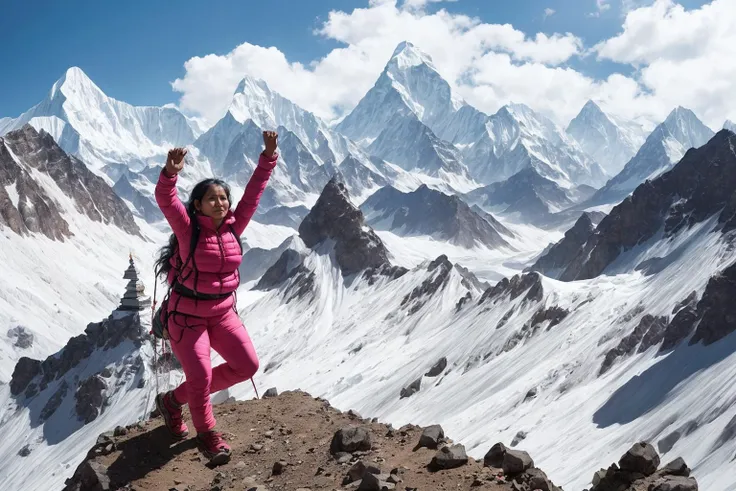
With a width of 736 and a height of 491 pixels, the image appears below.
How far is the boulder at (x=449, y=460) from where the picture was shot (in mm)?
8820

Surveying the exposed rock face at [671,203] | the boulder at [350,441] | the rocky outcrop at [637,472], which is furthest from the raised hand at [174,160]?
the exposed rock face at [671,203]

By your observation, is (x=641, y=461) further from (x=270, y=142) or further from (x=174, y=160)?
(x=174, y=160)

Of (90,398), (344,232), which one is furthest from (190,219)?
(344,232)

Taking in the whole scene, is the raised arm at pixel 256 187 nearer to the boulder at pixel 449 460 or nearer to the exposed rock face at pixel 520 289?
the boulder at pixel 449 460

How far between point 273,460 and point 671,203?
121 meters

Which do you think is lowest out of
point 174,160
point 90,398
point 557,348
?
point 557,348

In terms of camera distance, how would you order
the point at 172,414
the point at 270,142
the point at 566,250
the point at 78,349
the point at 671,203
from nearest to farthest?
1. the point at 172,414
2. the point at 270,142
3. the point at 78,349
4. the point at 671,203
5. the point at 566,250

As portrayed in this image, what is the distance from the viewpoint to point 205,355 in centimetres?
999

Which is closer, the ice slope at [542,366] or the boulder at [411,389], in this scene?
the ice slope at [542,366]

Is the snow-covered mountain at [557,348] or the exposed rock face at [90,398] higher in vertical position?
the exposed rock face at [90,398]

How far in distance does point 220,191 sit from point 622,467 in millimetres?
7270

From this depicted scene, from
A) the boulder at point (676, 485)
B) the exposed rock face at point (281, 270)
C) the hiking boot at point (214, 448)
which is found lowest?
the boulder at point (676, 485)

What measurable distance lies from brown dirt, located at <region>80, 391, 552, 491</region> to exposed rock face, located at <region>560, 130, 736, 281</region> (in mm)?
107548

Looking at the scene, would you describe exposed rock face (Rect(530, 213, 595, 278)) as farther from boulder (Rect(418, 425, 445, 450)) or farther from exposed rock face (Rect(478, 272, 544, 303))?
boulder (Rect(418, 425, 445, 450))
